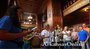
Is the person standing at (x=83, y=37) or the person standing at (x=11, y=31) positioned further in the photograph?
the person standing at (x=83, y=37)

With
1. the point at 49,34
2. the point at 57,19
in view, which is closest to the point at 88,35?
the point at 49,34

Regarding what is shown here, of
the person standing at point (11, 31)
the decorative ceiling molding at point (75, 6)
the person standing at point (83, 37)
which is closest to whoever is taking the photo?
the person standing at point (11, 31)

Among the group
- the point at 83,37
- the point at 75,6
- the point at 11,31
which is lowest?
the point at 83,37

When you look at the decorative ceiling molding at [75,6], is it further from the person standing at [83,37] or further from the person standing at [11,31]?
the person standing at [11,31]

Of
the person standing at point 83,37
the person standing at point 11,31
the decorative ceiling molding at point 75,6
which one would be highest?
the decorative ceiling molding at point 75,6

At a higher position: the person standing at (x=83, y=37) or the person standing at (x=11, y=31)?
the person standing at (x=11, y=31)

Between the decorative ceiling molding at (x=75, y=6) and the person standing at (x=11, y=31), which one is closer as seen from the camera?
the person standing at (x=11, y=31)

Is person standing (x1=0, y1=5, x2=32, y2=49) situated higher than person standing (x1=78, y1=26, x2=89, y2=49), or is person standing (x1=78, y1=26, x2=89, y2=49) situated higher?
person standing (x1=0, y1=5, x2=32, y2=49)

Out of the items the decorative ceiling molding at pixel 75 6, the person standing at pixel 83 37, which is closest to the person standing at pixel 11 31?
the person standing at pixel 83 37

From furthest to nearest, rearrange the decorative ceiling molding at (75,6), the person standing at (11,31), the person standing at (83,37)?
the decorative ceiling molding at (75,6)
the person standing at (83,37)
the person standing at (11,31)

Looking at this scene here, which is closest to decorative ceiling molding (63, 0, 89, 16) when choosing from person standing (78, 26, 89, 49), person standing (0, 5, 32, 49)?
person standing (78, 26, 89, 49)

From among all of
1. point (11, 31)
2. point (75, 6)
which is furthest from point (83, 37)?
point (11, 31)

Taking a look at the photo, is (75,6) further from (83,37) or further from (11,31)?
(11,31)

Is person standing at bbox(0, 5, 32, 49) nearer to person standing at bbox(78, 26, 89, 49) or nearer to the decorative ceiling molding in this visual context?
person standing at bbox(78, 26, 89, 49)
